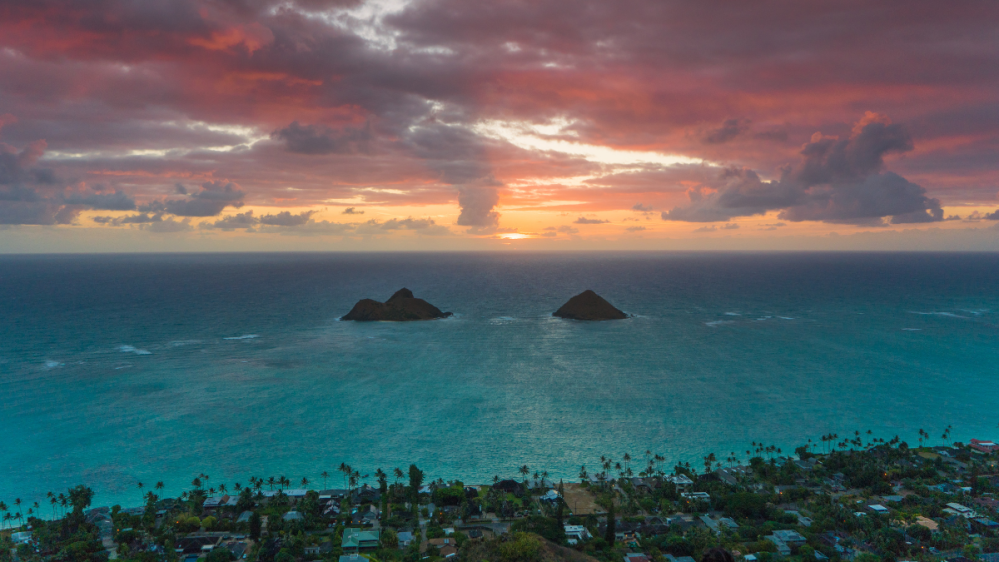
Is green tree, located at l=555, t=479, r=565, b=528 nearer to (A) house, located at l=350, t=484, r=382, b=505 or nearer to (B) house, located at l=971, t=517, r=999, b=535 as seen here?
(A) house, located at l=350, t=484, r=382, b=505

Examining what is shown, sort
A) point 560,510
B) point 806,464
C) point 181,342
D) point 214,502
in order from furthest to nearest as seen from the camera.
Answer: point 181,342 → point 806,464 → point 214,502 → point 560,510

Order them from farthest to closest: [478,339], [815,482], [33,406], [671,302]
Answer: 1. [671,302]
2. [478,339]
3. [33,406]
4. [815,482]

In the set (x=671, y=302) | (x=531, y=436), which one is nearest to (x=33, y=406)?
(x=531, y=436)

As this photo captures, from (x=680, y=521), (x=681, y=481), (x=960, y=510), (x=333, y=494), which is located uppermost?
(x=960, y=510)

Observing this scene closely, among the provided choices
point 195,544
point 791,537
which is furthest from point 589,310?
point 195,544

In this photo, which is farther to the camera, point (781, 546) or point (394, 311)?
point (394, 311)

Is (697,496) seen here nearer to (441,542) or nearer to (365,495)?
(441,542)

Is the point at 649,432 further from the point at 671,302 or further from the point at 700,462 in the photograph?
the point at 671,302
